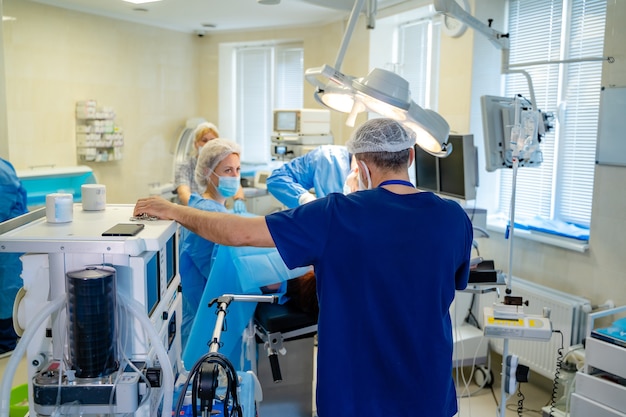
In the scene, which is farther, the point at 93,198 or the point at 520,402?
the point at 520,402

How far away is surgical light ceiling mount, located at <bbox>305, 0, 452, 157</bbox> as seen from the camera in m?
1.97

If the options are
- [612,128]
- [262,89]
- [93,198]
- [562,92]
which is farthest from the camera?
[262,89]

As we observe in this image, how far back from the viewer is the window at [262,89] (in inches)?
237

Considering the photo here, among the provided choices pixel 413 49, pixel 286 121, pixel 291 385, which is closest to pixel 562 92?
pixel 413 49

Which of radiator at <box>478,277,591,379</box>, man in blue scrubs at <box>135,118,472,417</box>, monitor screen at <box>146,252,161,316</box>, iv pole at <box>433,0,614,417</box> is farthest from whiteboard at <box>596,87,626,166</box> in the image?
monitor screen at <box>146,252,161,316</box>

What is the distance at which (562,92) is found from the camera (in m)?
3.49

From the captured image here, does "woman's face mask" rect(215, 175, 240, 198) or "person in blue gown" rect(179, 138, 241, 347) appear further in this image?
"woman's face mask" rect(215, 175, 240, 198)

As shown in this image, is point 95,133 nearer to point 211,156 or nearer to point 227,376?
point 211,156

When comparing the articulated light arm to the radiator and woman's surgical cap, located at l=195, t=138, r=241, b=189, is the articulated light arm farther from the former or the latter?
the radiator

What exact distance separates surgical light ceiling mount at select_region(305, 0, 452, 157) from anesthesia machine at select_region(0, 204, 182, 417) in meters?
1.00

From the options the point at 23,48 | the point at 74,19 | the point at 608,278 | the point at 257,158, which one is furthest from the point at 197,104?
the point at 608,278

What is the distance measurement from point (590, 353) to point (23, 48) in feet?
14.8

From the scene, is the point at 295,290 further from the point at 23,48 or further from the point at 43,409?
the point at 23,48

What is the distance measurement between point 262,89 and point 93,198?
4887 mm
